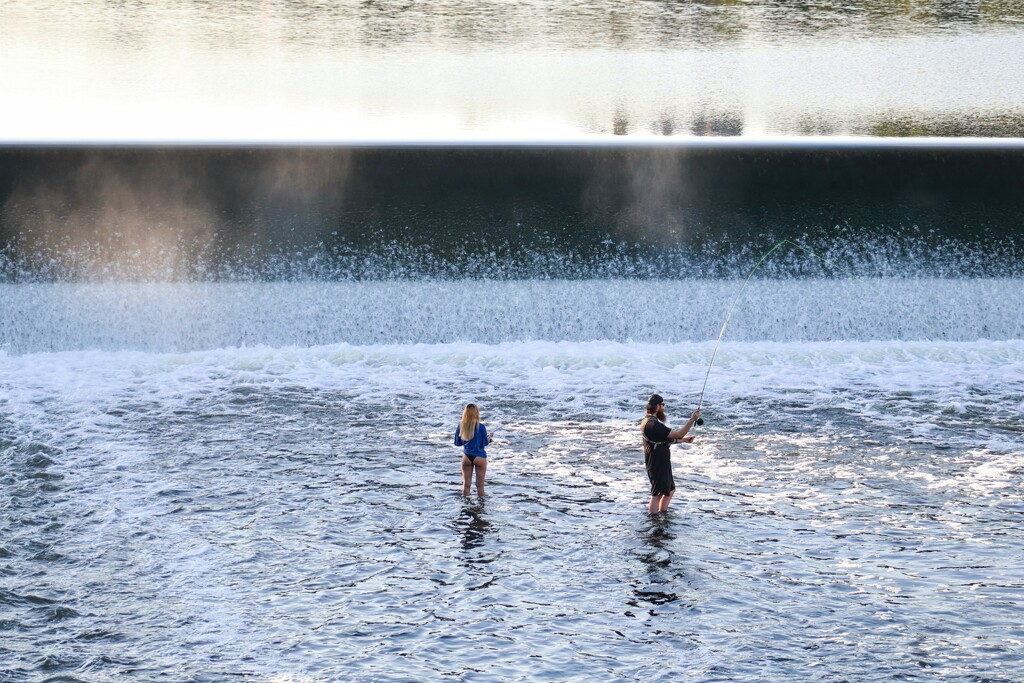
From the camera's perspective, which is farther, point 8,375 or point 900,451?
point 8,375

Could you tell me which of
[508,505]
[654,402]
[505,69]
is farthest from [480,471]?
[505,69]

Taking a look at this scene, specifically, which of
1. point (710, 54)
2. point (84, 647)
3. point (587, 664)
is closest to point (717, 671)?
point (587, 664)

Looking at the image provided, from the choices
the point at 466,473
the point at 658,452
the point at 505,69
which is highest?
the point at 505,69

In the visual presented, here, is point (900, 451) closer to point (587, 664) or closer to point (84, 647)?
point (587, 664)

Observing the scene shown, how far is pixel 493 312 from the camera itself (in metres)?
17.2

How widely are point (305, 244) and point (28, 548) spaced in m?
8.40

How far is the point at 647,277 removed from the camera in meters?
17.7

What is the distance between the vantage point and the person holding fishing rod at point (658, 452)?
34.6 feet

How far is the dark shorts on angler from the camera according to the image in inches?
417

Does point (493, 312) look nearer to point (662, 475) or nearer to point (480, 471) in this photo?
point (480, 471)

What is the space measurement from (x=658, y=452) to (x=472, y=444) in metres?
1.69

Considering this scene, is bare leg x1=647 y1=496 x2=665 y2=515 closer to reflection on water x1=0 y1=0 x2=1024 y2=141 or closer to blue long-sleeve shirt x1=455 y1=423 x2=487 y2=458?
blue long-sleeve shirt x1=455 y1=423 x2=487 y2=458

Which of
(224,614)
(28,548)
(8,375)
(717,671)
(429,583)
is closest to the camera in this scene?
(717,671)

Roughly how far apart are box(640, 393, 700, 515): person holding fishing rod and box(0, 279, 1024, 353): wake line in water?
6.53 meters
